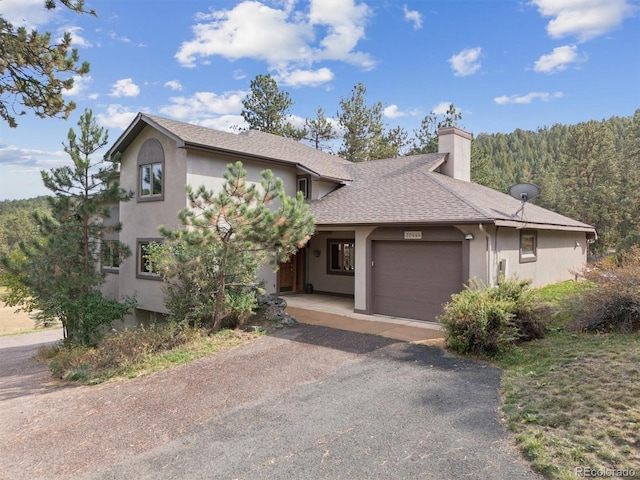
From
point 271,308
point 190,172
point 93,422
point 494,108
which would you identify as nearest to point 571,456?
point 93,422

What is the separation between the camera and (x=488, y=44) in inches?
563

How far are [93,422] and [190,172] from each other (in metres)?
7.98

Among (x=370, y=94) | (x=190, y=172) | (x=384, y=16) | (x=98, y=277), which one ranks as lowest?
(x=98, y=277)

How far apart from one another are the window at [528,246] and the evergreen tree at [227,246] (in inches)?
285

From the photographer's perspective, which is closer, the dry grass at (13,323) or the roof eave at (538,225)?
the roof eave at (538,225)

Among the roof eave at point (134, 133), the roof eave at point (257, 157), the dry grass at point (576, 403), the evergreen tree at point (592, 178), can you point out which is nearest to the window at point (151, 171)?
the roof eave at point (134, 133)

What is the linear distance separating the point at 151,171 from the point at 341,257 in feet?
25.6

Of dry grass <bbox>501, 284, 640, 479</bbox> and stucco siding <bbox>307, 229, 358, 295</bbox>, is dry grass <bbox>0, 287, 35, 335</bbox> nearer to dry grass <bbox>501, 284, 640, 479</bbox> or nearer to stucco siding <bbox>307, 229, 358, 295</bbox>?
stucco siding <bbox>307, 229, 358, 295</bbox>

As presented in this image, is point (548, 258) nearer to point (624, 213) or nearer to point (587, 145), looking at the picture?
point (624, 213)

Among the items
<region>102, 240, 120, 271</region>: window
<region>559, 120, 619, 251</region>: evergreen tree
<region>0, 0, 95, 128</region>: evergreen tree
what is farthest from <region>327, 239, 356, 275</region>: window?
<region>559, 120, 619, 251</region>: evergreen tree

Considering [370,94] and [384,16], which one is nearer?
[384,16]

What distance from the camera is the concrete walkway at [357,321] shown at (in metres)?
9.25

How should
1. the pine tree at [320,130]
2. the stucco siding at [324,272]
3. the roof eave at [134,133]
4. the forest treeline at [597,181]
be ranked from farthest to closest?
1. the pine tree at [320,130]
2. the forest treeline at [597,181]
3. the stucco siding at [324,272]
4. the roof eave at [134,133]

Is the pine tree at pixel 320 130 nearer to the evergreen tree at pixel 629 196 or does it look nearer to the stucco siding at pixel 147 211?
the stucco siding at pixel 147 211
